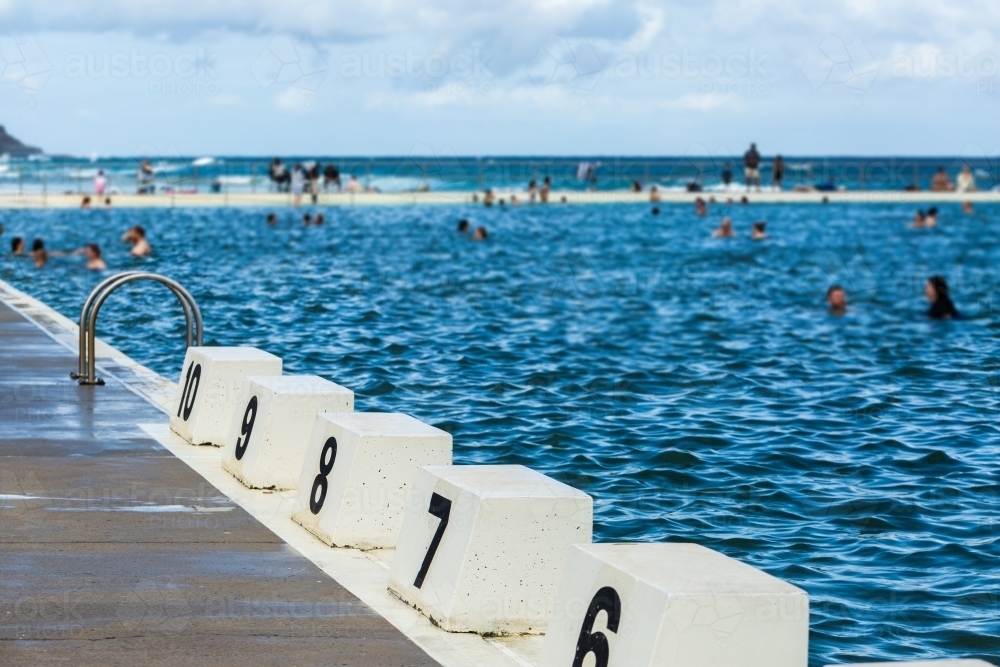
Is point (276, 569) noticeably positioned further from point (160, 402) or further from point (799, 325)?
point (799, 325)

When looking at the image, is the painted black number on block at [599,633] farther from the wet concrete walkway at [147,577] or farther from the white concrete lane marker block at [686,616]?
the wet concrete walkway at [147,577]

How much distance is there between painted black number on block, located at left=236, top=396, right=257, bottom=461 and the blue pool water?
2.33 m

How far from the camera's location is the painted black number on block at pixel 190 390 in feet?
32.6

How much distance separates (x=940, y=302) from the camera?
75.3ft

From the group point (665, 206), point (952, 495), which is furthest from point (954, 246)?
point (952, 495)

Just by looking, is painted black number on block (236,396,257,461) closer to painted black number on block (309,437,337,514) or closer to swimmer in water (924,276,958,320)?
painted black number on block (309,437,337,514)

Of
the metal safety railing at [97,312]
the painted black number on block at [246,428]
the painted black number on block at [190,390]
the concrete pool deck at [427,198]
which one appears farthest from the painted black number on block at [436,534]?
the concrete pool deck at [427,198]

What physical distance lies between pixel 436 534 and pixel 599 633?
1420 millimetres

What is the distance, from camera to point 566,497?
5918mm

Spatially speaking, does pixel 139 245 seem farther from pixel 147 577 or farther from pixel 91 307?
pixel 147 577

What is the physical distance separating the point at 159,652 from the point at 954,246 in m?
40.1

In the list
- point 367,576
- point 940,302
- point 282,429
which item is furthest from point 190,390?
point 940,302

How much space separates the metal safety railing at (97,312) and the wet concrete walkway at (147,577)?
2.00 metres

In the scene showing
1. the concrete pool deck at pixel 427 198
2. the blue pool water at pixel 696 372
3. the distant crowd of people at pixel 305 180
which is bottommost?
the blue pool water at pixel 696 372
